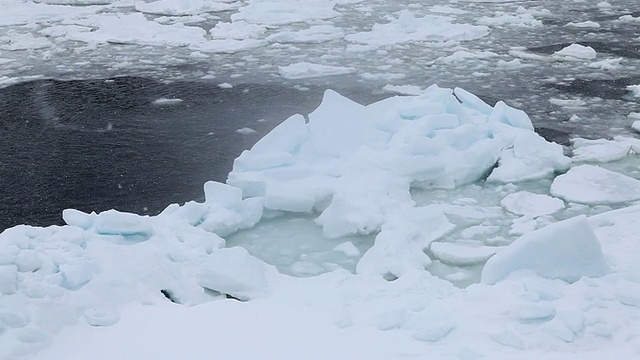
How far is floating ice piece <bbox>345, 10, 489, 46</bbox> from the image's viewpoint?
10.5m

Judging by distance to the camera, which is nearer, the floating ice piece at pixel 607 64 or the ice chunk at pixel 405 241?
the ice chunk at pixel 405 241

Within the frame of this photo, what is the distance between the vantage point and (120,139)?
713cm

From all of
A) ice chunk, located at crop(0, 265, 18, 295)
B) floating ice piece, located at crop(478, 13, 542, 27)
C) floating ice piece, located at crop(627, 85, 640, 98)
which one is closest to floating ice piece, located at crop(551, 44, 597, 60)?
floating ice piece, located at crop(627, 85, 640, 98)

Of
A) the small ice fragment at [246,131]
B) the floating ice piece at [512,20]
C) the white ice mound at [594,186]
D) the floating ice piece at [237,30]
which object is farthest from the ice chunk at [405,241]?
the floating ice piece at [512,20]

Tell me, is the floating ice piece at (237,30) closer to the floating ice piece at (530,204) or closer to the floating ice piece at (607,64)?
the floating ice piece at (607,64)

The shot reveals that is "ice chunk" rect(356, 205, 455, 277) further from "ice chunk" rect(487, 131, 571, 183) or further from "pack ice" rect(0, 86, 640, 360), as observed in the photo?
"ice chunk" rect(487, 131, 571, 183)

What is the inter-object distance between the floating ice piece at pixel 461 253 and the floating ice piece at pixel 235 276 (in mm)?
1075

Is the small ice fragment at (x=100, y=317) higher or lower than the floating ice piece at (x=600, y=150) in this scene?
higher

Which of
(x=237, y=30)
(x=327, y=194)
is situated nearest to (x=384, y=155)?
(x=327, y=194)

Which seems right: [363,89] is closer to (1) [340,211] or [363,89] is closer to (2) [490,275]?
(1) [340,211]

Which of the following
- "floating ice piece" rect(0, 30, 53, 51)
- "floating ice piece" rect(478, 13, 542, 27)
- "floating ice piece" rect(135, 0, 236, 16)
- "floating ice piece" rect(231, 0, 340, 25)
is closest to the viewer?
"floating ice piece" rect(0, 30, 53, 51)

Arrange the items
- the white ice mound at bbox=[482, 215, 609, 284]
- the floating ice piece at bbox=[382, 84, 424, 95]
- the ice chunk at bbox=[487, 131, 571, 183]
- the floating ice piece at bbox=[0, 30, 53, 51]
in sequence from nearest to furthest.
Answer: the white ice mound at bbox=[482, 215, 609, 284] < the ice chunk at bbox=[487, 131, 571, 183] < the floating ice piece at bbox=[382, 84, 424, 95] < the floating ice piece at bbox=[0, 30, 53, 51]

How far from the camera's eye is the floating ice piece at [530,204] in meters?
5.36

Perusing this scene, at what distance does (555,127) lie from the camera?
7.05m
